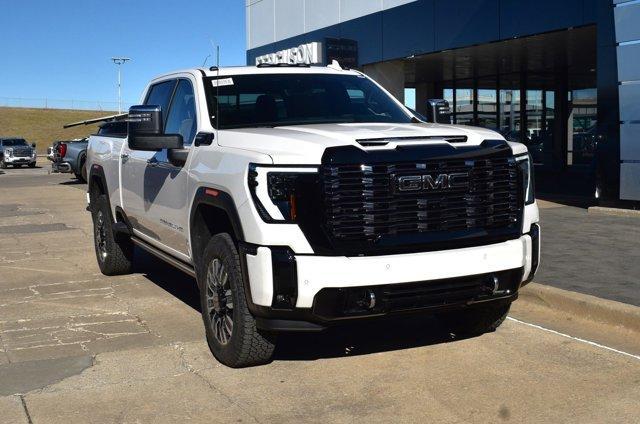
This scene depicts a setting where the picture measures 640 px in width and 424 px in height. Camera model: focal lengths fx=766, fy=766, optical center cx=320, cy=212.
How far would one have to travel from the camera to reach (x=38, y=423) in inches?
168

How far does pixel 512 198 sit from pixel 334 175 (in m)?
1.27

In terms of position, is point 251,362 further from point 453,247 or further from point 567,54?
point 567,54

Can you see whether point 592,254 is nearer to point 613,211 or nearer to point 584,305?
point 584,305

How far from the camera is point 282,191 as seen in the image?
453cm

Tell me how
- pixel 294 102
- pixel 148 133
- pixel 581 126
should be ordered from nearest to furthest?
pixel 148 133
pixel 294 102
pixel 581 126

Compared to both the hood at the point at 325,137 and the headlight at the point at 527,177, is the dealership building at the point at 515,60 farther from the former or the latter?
the hood at the point at 325,137

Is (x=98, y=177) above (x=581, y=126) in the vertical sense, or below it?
below

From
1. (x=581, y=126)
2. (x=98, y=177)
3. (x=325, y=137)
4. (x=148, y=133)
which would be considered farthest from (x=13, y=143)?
(x=325, y=137)

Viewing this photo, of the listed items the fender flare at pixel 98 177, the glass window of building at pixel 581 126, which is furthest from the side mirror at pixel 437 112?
the glass window of building at pixel 581 126

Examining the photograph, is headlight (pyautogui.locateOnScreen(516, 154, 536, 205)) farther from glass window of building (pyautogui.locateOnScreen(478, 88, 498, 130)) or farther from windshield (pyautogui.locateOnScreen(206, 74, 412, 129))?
glass window of building (pyautogui.locateOnScreen(478, 88, 498, 130))

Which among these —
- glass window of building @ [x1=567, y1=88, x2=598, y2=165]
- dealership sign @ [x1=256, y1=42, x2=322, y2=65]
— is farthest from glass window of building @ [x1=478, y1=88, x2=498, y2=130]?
dealership sign @ [x1=256, y1=42, x2=322, y2=65]

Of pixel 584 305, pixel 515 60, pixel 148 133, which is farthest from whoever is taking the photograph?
pixel 515 60

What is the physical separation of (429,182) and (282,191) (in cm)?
89

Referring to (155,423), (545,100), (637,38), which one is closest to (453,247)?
(155,423)
